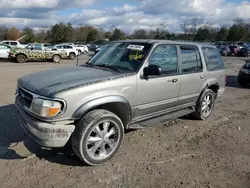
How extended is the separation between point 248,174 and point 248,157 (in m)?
0.59

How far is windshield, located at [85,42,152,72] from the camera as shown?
3.99 m

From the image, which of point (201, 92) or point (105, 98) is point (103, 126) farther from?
point (201, 92)

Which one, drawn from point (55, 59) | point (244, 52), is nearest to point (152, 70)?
point (55, 59)

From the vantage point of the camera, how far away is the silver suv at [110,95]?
10.2 ft

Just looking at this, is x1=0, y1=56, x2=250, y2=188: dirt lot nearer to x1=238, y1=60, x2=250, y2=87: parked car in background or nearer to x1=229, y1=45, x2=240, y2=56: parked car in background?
x1=238, y1=60, x2=250, y2=87: parked car in background

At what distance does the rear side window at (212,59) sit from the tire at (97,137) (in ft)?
9.40

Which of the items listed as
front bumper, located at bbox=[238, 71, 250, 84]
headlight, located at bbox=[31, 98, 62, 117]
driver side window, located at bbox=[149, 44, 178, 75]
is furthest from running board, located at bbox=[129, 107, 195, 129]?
front bumper, located at bbox=[238, 71, 250, 84]

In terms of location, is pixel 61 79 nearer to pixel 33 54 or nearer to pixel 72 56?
pixel 33 54

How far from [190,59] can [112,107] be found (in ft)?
7.15

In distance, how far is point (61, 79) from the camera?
3469 millimetres

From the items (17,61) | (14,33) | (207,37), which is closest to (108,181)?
(17,61)

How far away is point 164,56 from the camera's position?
4.30 metres

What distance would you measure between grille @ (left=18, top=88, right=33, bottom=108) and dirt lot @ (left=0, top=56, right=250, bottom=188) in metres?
0.86

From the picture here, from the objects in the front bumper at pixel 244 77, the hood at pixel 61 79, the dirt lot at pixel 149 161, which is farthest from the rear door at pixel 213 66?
the front bumper at pixel 244 77
